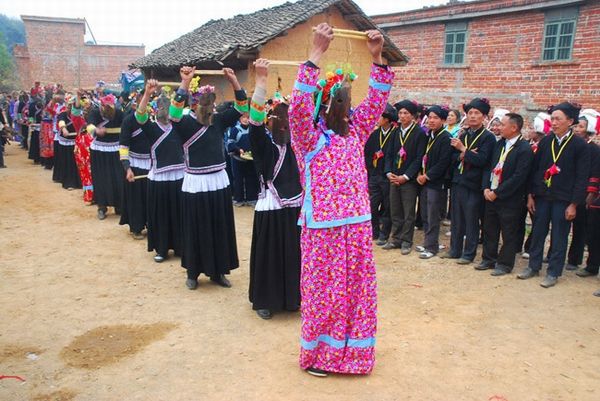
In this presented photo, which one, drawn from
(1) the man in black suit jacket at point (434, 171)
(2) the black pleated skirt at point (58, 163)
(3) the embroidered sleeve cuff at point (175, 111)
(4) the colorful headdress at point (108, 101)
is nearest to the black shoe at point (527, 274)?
(1) the man in black suit jacket at point (434, 171)

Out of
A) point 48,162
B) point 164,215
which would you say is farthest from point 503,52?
point 48,162

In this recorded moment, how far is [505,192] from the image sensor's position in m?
5.90

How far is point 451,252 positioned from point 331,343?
3.68 metres

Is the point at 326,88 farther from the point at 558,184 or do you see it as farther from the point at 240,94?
the point at 558,184

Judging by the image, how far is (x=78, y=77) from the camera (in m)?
36.6

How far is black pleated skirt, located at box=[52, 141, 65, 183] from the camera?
1168cm

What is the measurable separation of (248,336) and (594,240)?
4600 mm

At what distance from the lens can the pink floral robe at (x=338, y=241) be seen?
3.41 m


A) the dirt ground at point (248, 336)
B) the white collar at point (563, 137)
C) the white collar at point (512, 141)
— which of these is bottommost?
the dirt ground at point (248, 336)

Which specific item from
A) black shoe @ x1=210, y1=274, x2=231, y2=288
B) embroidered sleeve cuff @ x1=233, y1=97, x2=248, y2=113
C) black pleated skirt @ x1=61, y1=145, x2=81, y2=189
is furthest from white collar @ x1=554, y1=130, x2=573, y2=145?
black pleated skirt @ x1=61, y1=145, x2=81, y2=189

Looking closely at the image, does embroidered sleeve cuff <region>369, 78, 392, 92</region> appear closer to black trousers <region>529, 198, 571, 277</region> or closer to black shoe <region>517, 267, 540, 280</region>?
black trousers <region>529, 198, 571, 277</region>

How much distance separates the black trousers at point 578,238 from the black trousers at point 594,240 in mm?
133

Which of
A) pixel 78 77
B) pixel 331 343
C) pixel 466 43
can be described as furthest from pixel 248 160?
pixel 78 77

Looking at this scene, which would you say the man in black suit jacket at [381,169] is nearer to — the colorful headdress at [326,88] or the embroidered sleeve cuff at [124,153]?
the embroidered sleeve cuff at [124,153]
